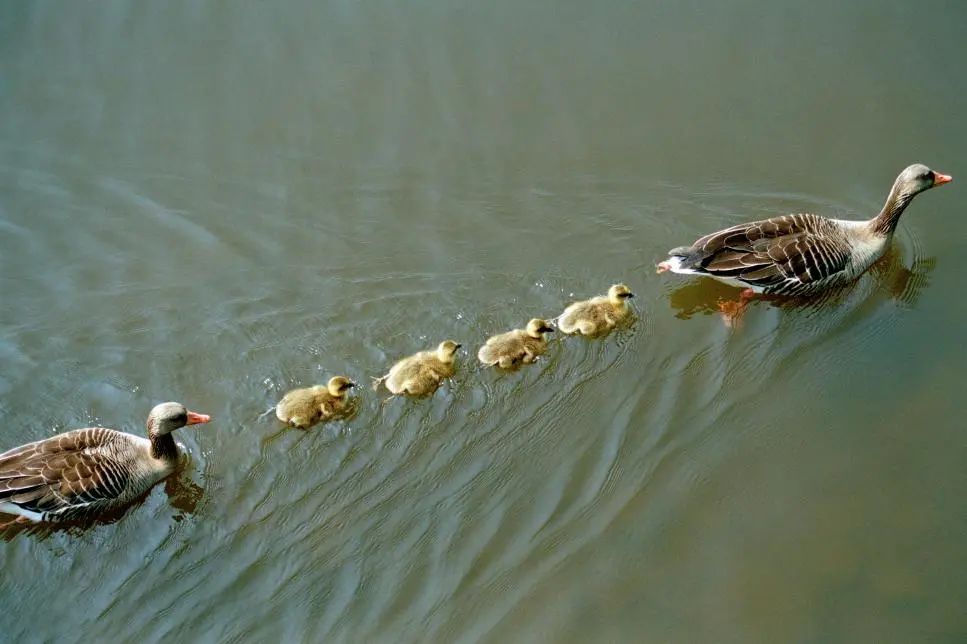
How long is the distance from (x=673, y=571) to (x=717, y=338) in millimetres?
1929

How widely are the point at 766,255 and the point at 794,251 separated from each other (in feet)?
0.69

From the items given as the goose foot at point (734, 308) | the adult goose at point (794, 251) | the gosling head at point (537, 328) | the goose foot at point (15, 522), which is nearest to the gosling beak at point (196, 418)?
the goose foot at point (15, 522)

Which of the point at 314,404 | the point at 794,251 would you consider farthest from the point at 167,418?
the point at 794,251

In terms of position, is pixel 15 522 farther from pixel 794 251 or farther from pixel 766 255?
pixel 794 251

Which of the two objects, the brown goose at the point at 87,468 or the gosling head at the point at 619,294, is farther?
the gosling head at the point at 619,294

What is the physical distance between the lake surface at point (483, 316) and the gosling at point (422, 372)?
13cm

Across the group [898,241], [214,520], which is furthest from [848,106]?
[214,520]

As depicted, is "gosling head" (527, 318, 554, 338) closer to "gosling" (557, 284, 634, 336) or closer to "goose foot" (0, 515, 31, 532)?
"gosling" (557, 284, 634, 336)

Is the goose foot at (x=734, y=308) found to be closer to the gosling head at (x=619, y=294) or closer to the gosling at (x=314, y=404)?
the gosling head at (x=619, y=294)

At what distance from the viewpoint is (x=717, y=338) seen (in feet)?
21.5

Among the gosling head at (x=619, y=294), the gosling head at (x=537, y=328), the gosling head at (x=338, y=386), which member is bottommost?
the gosling head at (x=338, y=386)

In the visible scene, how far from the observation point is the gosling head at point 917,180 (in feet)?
22.7

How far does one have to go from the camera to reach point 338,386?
584 cm

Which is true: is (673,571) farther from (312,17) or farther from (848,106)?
(312,17)
